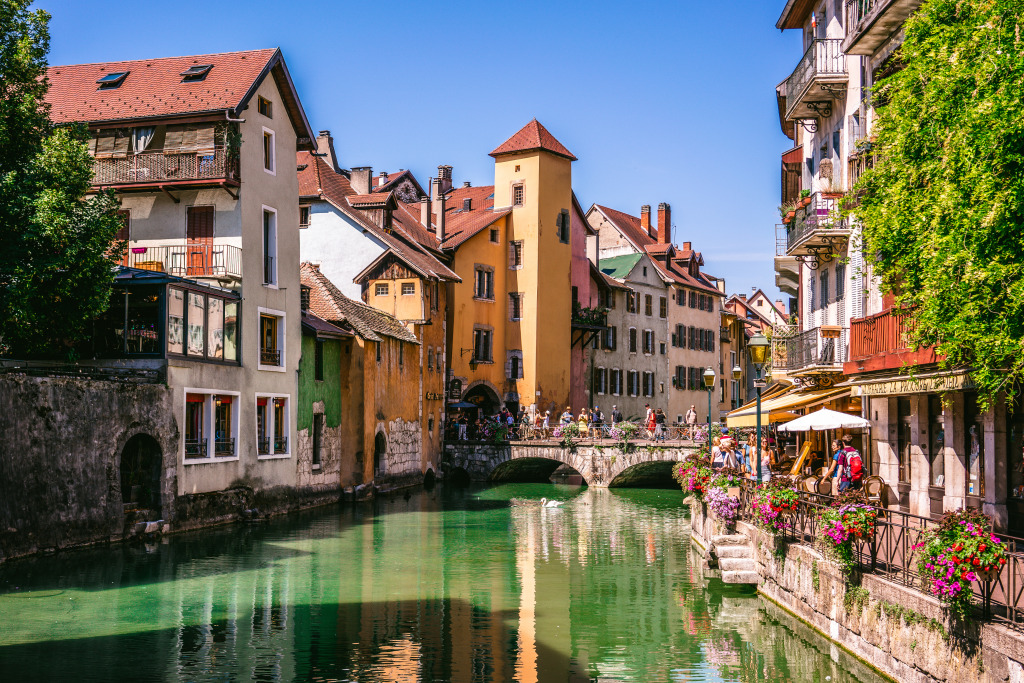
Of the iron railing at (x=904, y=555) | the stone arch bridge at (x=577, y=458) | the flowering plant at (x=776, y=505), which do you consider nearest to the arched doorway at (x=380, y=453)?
the stone arch bridge at (x=577, y=458)

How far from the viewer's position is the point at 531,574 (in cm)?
2358


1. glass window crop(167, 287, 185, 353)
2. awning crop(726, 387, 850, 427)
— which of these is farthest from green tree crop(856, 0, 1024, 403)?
glass window crop(167, 287, 185, 353)

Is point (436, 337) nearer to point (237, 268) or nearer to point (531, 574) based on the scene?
point (237, 268)

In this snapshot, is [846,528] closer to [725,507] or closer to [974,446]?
[974,446]

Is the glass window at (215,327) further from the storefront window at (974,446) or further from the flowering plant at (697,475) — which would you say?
the storefront window at (974,446)

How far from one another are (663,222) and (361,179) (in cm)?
3097

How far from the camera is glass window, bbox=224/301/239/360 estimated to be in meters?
32.0

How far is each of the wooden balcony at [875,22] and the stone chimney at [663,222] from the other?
54967 millimetres

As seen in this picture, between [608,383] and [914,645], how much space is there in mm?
55695

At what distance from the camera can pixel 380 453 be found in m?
44.2

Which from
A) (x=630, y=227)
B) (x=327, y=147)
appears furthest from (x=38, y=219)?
(x=630, y=227)

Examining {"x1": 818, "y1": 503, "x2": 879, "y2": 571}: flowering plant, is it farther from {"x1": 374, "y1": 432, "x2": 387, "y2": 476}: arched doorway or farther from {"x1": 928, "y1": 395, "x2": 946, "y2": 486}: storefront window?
{"x1": 374, "y1": 432, "x2": 387, "y2": 476}: arched doorway

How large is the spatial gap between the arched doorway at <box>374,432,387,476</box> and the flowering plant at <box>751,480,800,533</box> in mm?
27679

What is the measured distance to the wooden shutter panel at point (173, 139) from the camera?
3262 centimetres
